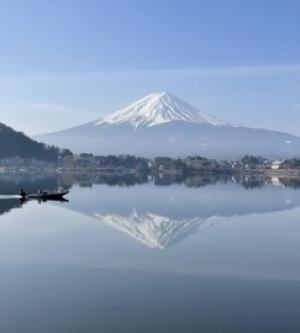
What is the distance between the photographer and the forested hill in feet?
365

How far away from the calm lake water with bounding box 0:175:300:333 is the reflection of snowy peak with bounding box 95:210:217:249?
0.04m

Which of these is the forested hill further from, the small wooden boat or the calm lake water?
the calm lake water

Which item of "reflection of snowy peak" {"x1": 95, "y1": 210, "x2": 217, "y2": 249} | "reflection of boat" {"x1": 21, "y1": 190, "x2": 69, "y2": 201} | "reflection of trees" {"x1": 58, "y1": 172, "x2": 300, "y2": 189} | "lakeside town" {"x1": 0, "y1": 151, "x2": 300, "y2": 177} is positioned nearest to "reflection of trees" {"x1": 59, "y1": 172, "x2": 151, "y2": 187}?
"reflection of trees" {"x1": 58, "y1": 172, "x2": 300, "y2": 189}

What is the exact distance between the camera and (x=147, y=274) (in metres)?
12.5

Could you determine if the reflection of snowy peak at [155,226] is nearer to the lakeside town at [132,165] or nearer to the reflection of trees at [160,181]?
the reflection of trees at [160,181]

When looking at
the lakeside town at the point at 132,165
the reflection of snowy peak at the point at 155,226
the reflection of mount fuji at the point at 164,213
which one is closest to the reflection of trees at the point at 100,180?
the reflection of mount fuji at the point at 164,213

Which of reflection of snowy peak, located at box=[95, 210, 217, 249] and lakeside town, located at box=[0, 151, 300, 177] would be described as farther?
lakeside town, located at box=[0, 151, 300, 177]

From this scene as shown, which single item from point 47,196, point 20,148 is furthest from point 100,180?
point 20,148

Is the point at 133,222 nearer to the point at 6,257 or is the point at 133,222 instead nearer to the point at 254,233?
the point at 254,233

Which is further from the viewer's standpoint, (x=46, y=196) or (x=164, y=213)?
(x=46, y=196)

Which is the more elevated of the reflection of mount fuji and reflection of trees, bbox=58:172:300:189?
reflection of trees, bbox=58:172:300:189

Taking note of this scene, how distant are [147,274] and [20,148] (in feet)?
341

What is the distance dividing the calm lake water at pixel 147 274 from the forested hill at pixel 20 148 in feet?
294

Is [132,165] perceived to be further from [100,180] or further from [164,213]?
[164,213]
